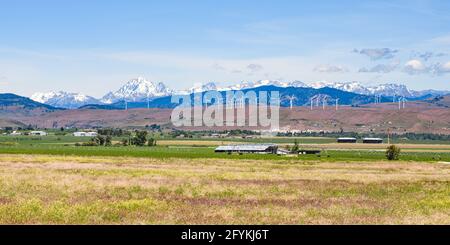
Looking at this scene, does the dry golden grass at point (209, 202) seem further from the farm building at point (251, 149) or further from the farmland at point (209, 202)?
the farm building at point (251, 149)

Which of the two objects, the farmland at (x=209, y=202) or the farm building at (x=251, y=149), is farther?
the farm building at (x=251, y=149)

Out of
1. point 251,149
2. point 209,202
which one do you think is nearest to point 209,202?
point 209,202

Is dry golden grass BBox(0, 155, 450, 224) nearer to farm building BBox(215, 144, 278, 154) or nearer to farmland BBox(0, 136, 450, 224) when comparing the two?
farmland BBox(0, 136, 450, 224)

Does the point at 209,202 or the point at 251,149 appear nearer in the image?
the point at 209,202

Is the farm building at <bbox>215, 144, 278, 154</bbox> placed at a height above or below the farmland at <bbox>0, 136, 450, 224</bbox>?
below

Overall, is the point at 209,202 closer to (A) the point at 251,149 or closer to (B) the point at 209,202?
(B) the point at 209,202

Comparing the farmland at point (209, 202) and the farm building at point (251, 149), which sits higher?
the farmland at point (209, 202)

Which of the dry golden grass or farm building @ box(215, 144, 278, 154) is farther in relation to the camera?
farm building @ box(215, 144, 278, 154)

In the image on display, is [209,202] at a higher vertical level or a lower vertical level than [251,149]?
higher

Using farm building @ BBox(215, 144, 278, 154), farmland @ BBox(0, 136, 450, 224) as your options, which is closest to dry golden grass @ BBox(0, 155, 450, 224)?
farmland @ BBox(0, 136, 450, 224)

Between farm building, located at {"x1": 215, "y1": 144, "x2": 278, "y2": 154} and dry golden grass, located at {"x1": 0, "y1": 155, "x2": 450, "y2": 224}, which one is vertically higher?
dry golden grass, located at {"x1": 0, "y1": 155, "x2": 450, "y2": 224}

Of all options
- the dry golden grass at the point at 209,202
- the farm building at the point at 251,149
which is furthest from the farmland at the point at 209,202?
the farm building at the point at 251,149
